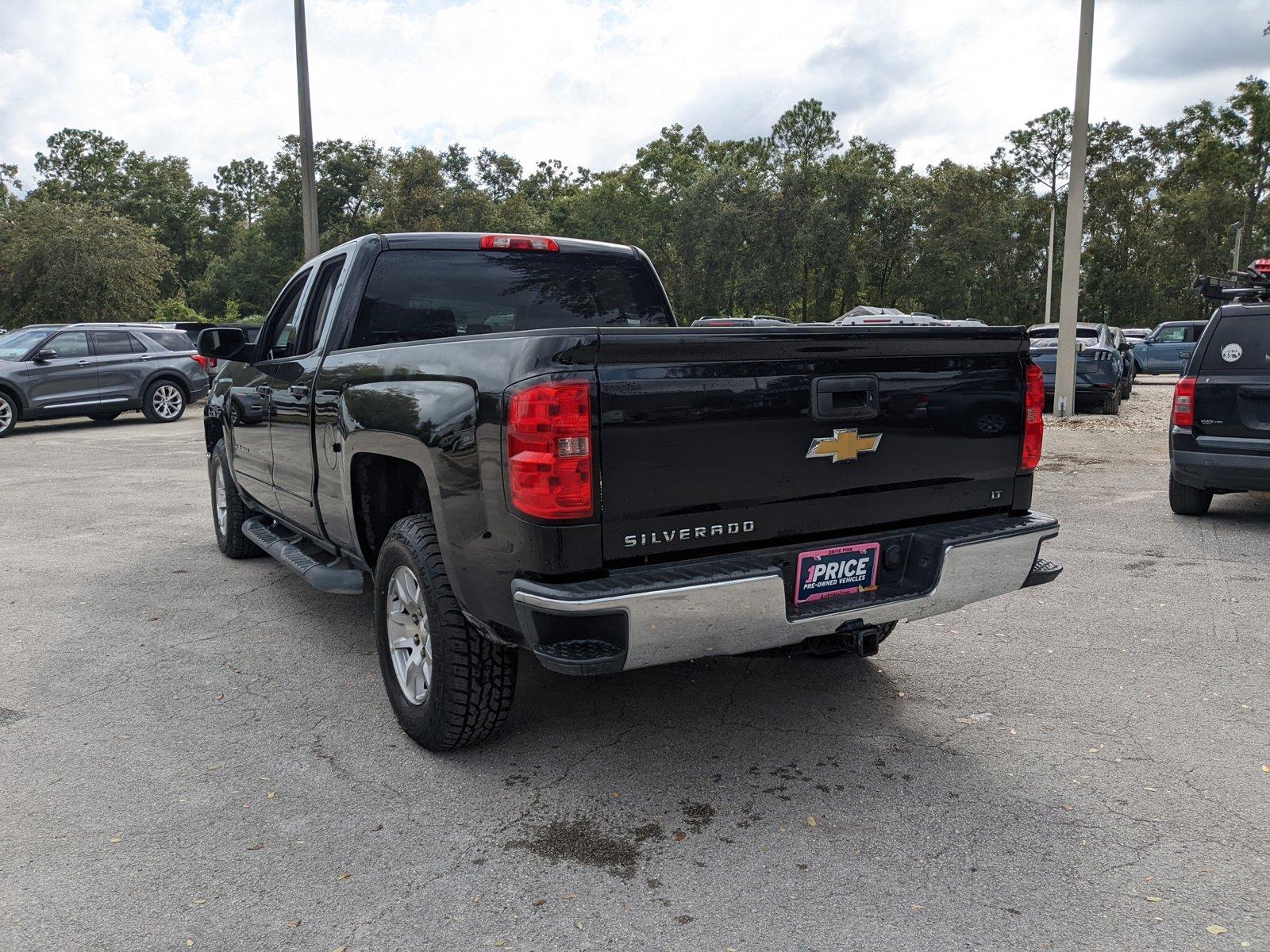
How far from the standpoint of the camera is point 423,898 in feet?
8.91

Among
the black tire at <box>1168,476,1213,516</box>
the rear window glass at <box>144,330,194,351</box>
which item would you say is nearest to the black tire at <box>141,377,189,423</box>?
the rear window glass at <box>144,330,194,351</box>

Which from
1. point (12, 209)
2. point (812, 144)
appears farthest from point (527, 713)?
point (812, 144)

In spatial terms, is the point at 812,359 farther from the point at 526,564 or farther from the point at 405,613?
the point at 405,613

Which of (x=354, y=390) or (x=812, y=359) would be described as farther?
(x=354, y=390)

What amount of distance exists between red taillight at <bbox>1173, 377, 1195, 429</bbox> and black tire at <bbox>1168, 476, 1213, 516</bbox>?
1.70ft

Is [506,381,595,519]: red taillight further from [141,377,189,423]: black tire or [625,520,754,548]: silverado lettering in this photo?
[141,377,189,423]: black tire

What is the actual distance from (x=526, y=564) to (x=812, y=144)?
50450 mm

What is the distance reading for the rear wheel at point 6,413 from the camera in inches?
606

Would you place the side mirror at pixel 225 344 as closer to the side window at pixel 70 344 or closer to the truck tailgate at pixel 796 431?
the truck tailgate at pixel 796 431

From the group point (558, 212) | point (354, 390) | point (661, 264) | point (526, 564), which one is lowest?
point (526, 564)

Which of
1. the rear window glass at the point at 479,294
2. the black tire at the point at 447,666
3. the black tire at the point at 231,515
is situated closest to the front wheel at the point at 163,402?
the black tire at the point at 231,515

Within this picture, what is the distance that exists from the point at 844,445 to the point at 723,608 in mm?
772

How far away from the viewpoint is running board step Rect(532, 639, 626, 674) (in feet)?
9.47

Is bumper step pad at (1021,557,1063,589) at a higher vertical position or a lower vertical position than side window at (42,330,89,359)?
lower
